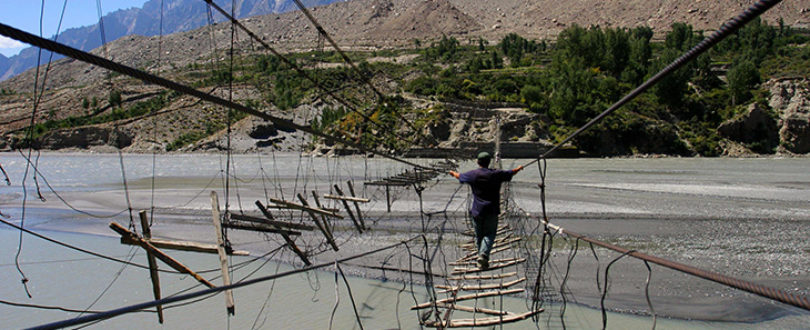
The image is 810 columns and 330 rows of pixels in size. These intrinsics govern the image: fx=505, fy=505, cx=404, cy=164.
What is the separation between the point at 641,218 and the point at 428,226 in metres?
5.96

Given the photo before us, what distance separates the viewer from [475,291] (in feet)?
24.8

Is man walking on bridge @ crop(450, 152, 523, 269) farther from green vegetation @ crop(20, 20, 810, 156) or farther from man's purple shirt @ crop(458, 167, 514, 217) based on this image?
green vegetation @ crop(20, 20, 810, 156)

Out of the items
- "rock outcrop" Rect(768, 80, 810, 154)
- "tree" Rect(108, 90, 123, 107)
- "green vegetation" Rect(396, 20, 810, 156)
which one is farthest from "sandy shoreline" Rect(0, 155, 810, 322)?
"rock outcrop" Rect(768, 80, 810, 154)

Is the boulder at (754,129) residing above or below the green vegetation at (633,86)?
below

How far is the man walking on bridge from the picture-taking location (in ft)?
17.5

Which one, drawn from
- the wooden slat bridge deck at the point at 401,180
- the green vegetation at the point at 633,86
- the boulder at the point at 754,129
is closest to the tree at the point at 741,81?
the green vegetation at the point at 633,86

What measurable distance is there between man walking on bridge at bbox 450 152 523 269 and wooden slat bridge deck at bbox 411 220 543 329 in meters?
0.55

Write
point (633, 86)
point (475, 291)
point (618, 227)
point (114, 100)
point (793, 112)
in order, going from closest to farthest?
point (114, 100)
point (475, 291)
point (618, 227)
point (793, 112)
point (633, 86)

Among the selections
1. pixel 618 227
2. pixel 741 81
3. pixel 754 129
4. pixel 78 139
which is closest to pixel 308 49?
pixel 78 139

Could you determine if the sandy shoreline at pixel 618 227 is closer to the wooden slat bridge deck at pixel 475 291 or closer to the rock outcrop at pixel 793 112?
the wooden slat bridge deck at pixel 475 291

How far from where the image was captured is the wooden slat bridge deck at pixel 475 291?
5.52 meters

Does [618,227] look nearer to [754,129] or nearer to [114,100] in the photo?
[114,100]

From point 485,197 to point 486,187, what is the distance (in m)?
0.12

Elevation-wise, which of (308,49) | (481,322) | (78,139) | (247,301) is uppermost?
(308,49)
